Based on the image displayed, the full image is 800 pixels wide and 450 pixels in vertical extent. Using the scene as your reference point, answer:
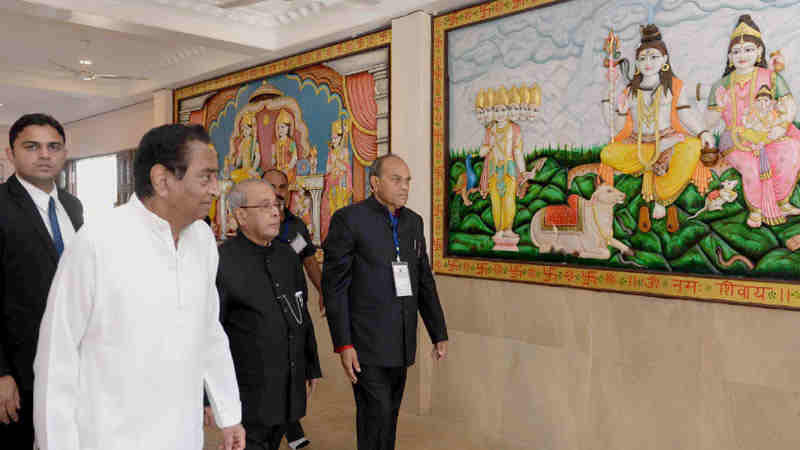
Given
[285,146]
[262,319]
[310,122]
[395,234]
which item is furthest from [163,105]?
[262,319]

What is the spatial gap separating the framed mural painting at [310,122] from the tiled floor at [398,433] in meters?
1.93

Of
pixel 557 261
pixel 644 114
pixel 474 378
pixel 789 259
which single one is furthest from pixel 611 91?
pixel 474 378

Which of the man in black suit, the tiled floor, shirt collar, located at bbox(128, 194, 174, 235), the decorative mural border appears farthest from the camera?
the decorative mural border

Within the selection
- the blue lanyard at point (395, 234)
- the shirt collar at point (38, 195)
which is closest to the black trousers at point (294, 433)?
the blue lanyard at point (395, 234)

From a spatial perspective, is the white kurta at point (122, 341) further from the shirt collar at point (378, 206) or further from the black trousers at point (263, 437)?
the shirt collar at point (378, 206)

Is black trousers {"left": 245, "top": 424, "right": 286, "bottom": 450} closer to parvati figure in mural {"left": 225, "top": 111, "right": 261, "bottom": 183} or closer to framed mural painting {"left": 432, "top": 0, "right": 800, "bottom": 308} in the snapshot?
framed mural painting {"left": 432, "top": 0, "right": 800, "bottom": 308}

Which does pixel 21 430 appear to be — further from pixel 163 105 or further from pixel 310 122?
pixel 163 105

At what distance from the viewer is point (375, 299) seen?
330 centimetres

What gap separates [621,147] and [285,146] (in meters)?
3.80

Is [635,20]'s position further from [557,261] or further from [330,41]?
[330,41]

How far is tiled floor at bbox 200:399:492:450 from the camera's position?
4352 millimetres

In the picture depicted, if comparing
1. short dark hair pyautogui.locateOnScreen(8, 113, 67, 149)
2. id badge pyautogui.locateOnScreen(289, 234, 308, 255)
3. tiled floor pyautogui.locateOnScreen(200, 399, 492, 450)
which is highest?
short dark hair pyautogui.locateOnScreen(8, 113, 67, 149)

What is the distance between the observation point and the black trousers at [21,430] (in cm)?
247

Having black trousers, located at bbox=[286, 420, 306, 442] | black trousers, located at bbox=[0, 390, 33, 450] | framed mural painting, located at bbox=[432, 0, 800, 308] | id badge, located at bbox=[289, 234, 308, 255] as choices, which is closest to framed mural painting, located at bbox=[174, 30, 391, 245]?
framed mural painting, located at bbox=[432, 0, 800, 308]
